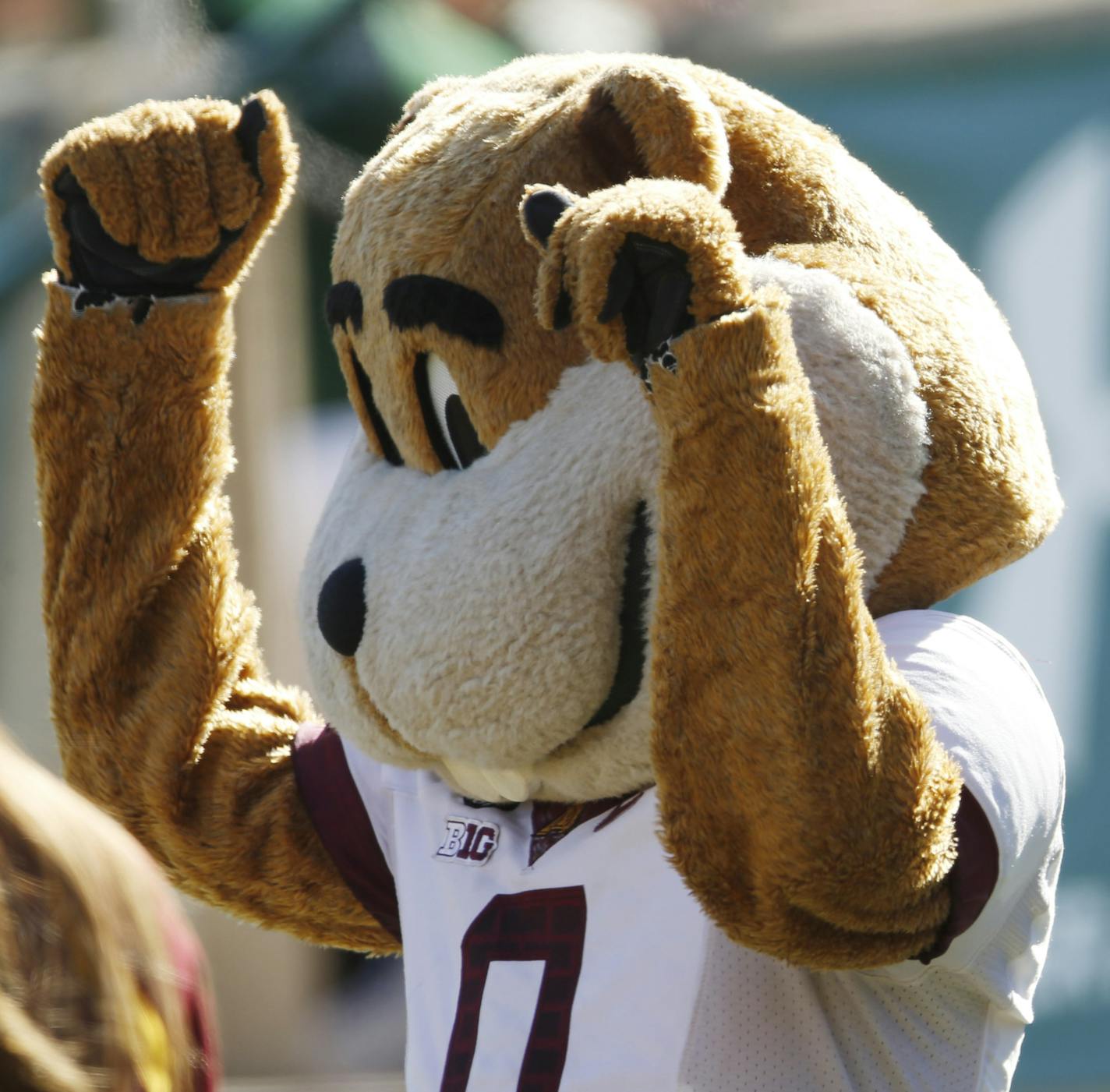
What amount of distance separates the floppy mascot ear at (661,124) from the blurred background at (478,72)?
1.76 metres

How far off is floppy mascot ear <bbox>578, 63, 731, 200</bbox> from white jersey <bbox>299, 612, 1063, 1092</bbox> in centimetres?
36

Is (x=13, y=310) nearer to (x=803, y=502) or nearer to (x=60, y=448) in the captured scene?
(x=60, y=448)

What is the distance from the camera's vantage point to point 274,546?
3.12 metres

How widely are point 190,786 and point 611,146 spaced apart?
0.73m

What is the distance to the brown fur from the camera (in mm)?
993

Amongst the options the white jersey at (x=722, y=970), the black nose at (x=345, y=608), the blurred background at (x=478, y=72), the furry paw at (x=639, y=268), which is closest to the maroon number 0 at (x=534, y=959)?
the white jersey at (x=722, y=970)

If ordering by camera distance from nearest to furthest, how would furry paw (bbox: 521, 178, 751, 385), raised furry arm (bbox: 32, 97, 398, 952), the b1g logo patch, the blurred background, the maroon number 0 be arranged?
furry paw (bbox: 521, 178, 751, 385) < the maroon number 0 < the b1g logo patch < raised furry arm (bbox: 32, 97, 398, 952) < the blurred background

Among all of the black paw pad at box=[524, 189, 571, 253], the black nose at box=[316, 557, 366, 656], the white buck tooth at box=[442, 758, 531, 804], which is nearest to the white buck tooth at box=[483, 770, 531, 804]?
the white buck tooth at box=[442, 758, 531, 804]

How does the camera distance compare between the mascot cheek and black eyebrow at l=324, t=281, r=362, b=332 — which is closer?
the mascot cheek

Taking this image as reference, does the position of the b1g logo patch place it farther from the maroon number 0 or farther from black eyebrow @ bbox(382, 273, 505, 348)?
black eyebrow @ bbox(382, 273, 505, 348)

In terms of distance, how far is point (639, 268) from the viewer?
993mm

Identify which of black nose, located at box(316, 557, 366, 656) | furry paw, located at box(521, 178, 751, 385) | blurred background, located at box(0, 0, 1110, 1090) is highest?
furry paw, located at box(521, 178, 751, 385)

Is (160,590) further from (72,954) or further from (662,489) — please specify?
(72,954)

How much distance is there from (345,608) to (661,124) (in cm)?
43
